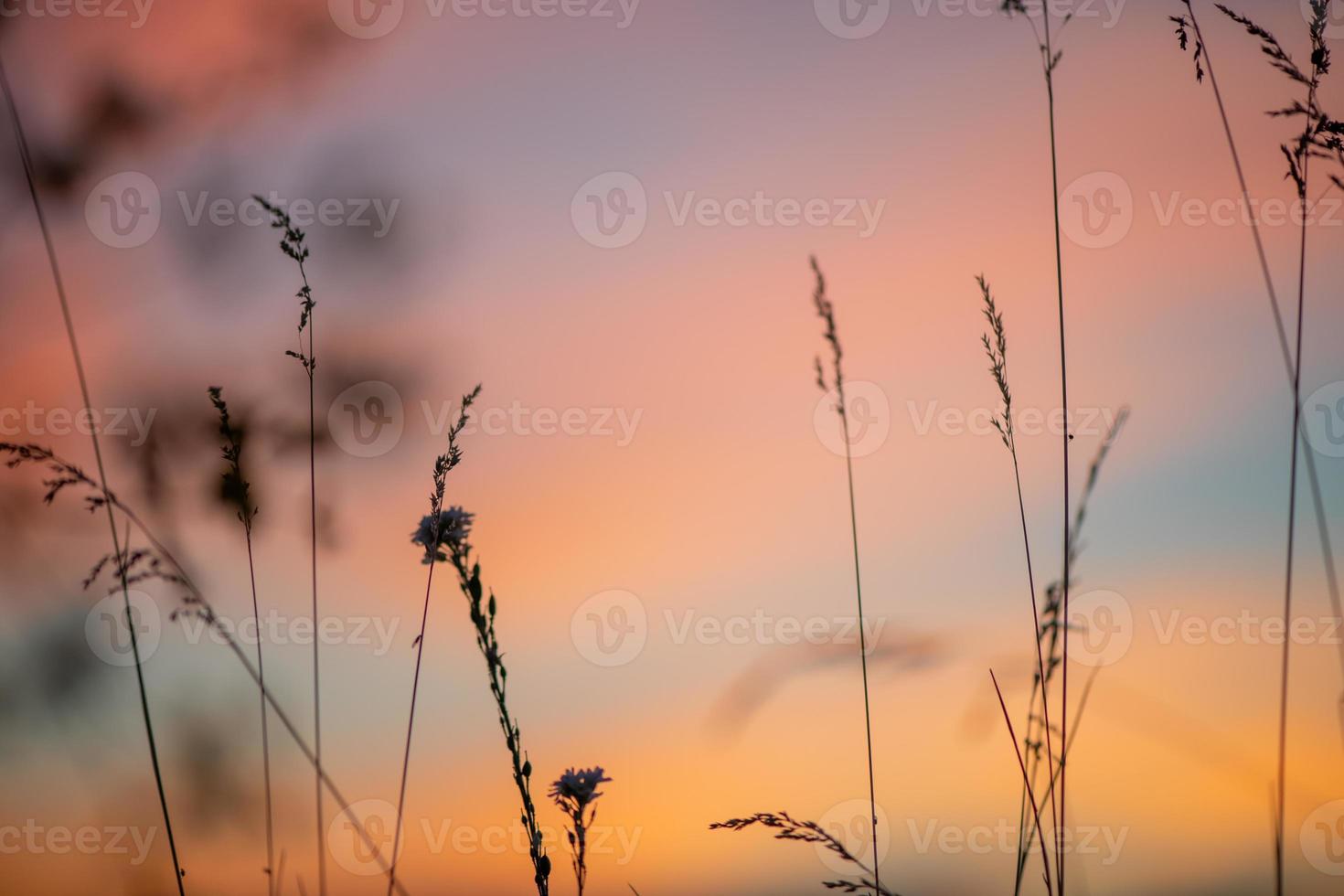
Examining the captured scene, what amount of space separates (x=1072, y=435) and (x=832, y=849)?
986 millimetres

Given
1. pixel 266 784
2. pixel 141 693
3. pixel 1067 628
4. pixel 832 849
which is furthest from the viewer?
pixel 266 784

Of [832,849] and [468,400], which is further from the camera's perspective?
[468,400]

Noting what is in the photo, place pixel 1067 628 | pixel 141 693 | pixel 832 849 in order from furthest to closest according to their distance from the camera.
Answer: pixel 141 693 < pixel 1067 628 < pixel 832 849

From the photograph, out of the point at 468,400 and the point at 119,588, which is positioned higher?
the point at 468,400

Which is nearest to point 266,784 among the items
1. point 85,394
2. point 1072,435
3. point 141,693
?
point 141,693

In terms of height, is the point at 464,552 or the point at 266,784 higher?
the point at 464,552

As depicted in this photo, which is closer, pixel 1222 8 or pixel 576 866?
pixel 576 866

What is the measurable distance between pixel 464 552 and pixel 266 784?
2.59 ft

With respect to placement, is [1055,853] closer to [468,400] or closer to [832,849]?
[832,849]

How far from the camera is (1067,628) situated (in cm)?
182

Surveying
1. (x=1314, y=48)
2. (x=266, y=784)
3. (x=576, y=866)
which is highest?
(x=1314, y=48)

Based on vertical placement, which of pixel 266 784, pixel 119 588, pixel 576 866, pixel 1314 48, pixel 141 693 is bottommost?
pixel 576 866

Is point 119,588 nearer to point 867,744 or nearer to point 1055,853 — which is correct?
point 867,744

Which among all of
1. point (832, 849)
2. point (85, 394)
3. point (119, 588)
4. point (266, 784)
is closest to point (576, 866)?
point (832, 849)
